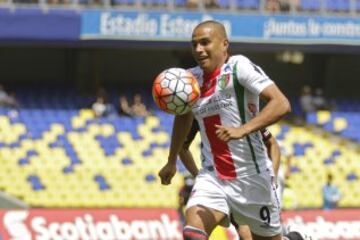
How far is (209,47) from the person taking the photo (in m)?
6.98

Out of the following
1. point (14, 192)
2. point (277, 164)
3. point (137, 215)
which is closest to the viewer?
point (277, 164)

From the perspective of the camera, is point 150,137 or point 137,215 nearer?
point 137,215

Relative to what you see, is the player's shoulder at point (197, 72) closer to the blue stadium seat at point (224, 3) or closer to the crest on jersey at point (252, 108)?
the crest on jersey at point (252, 108)

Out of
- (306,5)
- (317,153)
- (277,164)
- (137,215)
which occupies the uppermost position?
(277,164)

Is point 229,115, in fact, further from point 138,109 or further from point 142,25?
point 138,109

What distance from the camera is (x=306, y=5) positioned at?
80.4ft

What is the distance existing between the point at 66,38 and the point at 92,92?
9.24 feet

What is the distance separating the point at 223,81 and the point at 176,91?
1.33ft

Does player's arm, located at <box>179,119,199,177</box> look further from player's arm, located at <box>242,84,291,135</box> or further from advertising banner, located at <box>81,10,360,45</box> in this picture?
advertising banner, located at <box>81,10,360,45</box>

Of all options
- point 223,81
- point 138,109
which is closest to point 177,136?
point 223,81

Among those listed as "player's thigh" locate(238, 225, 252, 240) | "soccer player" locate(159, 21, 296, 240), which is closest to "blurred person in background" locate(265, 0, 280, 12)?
"player's thigh" locate(238, 225, 252, 240)

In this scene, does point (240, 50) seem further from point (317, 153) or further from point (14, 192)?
point (14, 192)

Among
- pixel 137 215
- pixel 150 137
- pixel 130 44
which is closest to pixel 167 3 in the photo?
pixel 130 44

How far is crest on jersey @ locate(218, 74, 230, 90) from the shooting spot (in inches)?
277
